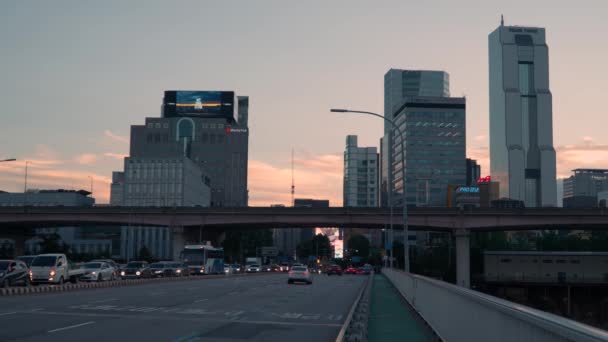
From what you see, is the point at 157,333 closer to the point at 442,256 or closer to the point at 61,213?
the point at 61,213

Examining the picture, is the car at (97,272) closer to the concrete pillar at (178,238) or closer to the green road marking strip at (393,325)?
the green road marking strip at (393,325)

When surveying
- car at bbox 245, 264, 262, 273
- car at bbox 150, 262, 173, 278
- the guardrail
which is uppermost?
the guardrail

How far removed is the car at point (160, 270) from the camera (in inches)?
2736

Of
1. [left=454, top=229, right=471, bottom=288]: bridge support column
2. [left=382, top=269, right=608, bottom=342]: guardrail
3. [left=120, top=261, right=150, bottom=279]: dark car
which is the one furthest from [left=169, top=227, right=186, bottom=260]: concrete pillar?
[left=382, top=269, right=608, bottom=342]: guardrail

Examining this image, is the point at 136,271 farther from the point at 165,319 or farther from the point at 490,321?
the point at 490,321

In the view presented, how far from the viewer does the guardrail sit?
21.5 ft

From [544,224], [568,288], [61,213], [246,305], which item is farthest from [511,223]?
[246,305]

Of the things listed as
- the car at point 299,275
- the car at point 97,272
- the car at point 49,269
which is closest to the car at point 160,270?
the car at point 97,272

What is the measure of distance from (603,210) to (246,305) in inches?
2843

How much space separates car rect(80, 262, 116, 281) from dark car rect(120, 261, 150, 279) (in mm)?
11803

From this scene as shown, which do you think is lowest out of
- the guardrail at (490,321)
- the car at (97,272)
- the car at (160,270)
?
the car at (160,270)

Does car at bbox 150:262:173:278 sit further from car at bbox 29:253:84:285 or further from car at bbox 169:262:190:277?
car at bbox 29:253:84:285

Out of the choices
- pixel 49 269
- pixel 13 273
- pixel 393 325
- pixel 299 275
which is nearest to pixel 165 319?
pixel 393 325

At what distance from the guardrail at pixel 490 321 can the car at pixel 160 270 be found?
172ft
